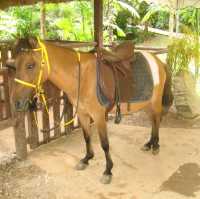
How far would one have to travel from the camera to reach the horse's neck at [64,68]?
8.81ft

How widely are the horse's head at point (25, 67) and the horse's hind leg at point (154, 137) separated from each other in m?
1.61

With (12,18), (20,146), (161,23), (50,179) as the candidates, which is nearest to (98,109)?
(50,179)

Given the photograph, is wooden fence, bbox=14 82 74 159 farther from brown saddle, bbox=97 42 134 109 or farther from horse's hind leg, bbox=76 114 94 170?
brown saddle, bbox=97 42 134 109

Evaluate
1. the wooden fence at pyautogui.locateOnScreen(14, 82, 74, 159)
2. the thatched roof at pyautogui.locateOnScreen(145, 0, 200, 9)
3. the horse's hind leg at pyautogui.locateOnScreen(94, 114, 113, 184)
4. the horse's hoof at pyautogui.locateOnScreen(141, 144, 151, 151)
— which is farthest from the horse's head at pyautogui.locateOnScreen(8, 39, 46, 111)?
the thatched roof at pyautogui.locateOnScreen(145, 0, 200, 9)

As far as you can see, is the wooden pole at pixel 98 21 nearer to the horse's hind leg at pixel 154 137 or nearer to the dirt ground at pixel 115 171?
the dirt ground at pixel 115 171

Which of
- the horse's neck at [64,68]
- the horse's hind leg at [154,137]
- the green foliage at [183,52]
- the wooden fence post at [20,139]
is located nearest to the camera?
the horse's neck at [64,68]

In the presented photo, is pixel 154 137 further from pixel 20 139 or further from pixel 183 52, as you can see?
pixel 183 52

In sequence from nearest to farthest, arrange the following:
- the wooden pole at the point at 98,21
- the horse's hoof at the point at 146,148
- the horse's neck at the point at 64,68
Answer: the horse's neck at the point at 64,68, the horse's hoof at the point at 146,148, the wooden pole at the point at 98,21

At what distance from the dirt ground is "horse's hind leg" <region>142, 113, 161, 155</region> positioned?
9 centimetres

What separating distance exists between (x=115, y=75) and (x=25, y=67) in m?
0.91

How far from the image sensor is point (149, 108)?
3.58 metres

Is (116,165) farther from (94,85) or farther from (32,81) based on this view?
(32,81)

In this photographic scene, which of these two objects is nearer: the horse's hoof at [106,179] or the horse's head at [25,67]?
the horse's head at [25,67]

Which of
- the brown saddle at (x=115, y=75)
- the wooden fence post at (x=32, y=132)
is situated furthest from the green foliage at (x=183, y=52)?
the wooden fence post at (x=32, y=132)
